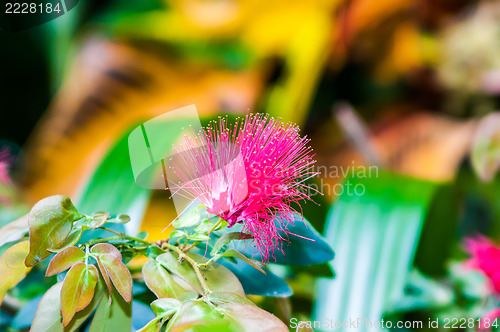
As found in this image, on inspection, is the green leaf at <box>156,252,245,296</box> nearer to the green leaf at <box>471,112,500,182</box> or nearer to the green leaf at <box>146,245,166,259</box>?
the green leaf at <box>146,245,166,259</box>

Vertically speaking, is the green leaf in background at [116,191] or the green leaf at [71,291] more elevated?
the green leaf in background at [116,191]

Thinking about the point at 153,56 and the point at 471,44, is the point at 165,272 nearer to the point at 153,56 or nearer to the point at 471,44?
the point at 153,56

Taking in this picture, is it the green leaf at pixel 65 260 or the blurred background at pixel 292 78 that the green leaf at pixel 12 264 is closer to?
the green leaf at pixel 65 260

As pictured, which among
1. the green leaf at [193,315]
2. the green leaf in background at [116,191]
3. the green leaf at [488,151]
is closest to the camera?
the green leaf at [193,315]

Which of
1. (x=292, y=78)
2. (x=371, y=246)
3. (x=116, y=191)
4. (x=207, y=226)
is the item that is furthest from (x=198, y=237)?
(x=292, y=78)

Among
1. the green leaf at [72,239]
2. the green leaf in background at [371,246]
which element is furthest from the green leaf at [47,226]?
the green leaf in background at [371,246]

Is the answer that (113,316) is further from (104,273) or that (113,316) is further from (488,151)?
(488,151)

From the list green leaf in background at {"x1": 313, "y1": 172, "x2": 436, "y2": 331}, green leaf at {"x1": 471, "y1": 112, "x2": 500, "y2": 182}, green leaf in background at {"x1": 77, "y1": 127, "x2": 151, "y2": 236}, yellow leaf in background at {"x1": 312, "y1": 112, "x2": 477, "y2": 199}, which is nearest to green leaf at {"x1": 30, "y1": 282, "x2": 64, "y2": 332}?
green leaf in background at {"x1": 77, "y1": 127, "x2": 151, "y2": 236}

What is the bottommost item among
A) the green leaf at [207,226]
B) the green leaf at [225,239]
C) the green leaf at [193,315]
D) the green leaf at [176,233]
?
the green leaf at [193,315]
